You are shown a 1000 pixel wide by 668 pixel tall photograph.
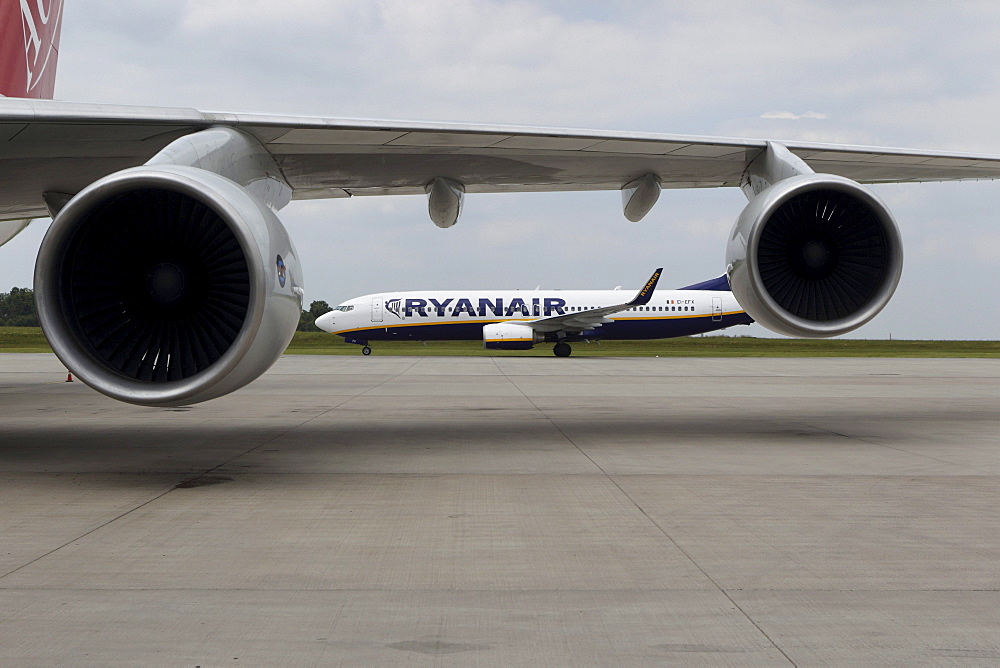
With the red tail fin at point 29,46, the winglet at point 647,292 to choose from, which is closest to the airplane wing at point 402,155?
the red tail fin at point 29,46

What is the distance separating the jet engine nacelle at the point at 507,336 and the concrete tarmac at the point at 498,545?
25.1 metres

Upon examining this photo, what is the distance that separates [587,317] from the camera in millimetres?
36094

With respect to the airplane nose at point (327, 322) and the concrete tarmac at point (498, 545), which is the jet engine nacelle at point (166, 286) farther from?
the airplane nose at point (327, 322)

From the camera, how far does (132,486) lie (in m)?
5.93

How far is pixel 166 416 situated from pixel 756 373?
16.5 metres

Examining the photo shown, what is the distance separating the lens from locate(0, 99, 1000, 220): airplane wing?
627 cm

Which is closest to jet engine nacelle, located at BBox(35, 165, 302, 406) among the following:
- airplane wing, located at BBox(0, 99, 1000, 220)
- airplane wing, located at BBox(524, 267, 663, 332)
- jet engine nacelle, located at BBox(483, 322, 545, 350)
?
airplane wing, located at BBox(0, 99, 1000, 220)

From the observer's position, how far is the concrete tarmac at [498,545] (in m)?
2.94

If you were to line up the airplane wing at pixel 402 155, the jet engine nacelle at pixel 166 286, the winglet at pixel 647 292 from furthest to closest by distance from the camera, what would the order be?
the winglet at pixel 647 292 → the airplane wing at pixel 402 155 → the jet engine nacelle at pixel 166 286

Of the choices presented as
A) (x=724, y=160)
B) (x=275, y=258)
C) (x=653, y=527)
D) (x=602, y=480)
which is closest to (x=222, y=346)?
(x=275, y=258)

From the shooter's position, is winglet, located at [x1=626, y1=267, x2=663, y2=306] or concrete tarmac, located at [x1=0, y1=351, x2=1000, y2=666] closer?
concrete tarmac, located at [x1=0, y1=351, x2=1000, y2=666]

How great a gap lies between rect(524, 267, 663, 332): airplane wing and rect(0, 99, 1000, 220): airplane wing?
25.7m

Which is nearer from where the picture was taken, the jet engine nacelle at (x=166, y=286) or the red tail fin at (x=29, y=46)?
the jet engine nacelle at (x=166, y=286)

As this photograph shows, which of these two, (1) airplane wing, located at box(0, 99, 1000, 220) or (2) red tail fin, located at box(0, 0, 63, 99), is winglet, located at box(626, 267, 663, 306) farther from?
(2) red tail fin, located at box(0, 0, 63, 99)
